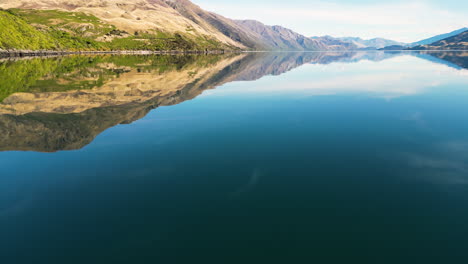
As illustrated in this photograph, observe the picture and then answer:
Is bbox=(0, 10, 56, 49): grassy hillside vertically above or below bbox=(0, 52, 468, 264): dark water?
above

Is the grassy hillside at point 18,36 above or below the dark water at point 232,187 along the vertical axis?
above

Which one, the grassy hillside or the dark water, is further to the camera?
the grassy hillside

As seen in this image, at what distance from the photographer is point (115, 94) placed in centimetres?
4566

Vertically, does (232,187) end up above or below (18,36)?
below

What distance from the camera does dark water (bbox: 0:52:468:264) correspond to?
10738 mm

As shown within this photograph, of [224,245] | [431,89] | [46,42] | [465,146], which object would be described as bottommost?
[224,245]

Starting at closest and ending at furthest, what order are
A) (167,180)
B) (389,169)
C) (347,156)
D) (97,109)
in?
(167,180) < (389,169) < (347,156) < (97,109)

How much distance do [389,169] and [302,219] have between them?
991 cm

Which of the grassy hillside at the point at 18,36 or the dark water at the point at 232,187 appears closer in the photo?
the dark water at the point at 232,187

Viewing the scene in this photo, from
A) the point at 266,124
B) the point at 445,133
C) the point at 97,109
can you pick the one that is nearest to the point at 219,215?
the point at 266,124

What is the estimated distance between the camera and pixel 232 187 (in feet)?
51.8

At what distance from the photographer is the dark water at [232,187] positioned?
35.2 ft

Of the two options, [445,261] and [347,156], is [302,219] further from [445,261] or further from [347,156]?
[347,156]

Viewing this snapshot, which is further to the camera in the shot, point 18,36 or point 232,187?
point 18,36
